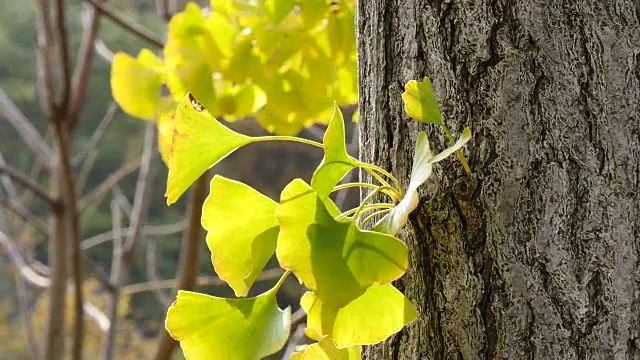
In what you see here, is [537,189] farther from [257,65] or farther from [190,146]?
[257,65]

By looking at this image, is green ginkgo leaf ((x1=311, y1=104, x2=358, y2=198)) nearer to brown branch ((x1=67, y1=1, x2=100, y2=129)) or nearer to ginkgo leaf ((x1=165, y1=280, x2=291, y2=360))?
ginkgo leaf ((x1=165, y1=280, x2=291, y2=360))

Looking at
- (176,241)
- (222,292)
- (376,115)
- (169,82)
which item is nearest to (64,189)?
(169,82)

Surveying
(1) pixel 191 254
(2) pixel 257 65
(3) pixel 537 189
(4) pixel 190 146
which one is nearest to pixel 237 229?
(4) pixel 190 146

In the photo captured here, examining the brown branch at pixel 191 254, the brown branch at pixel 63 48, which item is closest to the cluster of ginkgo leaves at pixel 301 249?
the brown branch at pixel 191 254

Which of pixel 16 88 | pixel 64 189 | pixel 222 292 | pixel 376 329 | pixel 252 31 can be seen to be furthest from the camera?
pixel 16 88

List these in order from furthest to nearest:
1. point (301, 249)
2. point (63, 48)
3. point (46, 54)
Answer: point (46, 54) < point (63, 48) < point (301, 249)

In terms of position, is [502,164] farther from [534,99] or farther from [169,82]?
[169,82]

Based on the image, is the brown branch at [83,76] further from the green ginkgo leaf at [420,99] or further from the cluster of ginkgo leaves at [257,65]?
the green ginkgo leaf at [420,99]
